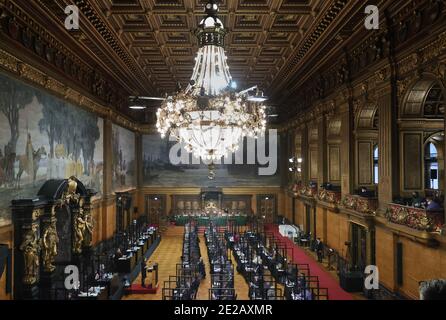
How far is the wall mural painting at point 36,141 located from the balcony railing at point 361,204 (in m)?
10.5

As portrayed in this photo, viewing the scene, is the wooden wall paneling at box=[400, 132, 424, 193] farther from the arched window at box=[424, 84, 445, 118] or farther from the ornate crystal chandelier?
the ornate crystal chandelier

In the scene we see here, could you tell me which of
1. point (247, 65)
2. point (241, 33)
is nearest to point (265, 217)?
point (247, 65)

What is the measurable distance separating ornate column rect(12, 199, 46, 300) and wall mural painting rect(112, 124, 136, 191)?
10545 millimetres

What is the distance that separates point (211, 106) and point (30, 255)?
6.42m

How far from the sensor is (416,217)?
9.51 meters

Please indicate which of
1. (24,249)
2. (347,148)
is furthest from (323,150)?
(24,249)

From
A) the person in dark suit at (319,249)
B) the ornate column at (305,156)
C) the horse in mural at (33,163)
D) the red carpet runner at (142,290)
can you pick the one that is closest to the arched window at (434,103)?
the person in dark suit at (319,249)

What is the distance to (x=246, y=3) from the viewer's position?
11.9 m

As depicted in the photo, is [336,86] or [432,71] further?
[336,86]

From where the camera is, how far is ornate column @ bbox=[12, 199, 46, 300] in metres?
9.90

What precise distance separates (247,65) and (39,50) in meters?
10.1

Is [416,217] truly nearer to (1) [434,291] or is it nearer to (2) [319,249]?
(1) [434,291]

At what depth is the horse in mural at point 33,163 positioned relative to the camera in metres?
10.5

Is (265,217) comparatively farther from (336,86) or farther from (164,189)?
(336,86)
